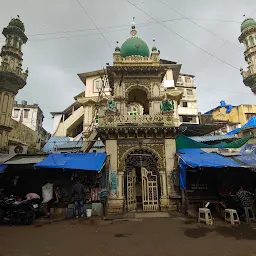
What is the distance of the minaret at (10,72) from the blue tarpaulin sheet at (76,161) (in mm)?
10581

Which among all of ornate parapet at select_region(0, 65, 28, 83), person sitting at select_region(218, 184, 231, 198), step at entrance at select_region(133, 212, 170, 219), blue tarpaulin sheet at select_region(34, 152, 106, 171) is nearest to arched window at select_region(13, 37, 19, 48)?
ornate parapet at select_region(0, 65, 28, 83)

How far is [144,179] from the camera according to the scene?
1412 cm

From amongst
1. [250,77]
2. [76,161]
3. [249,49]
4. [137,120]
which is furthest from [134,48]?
[249,49]

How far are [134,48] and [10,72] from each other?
47.4 ft

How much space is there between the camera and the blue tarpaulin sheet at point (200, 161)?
38.3 feet

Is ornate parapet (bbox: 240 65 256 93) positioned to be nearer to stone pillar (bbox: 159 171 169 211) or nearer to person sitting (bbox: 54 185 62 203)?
stone pillar (bbox: 159 171 169 211)

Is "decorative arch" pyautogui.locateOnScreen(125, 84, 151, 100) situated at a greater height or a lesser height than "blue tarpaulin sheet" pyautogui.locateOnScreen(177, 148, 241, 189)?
greater

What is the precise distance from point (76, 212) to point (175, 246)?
7.01 m

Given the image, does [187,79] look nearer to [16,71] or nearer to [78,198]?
[16,71]

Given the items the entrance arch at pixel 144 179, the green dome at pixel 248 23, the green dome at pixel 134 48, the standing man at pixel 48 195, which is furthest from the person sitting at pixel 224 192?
the green dome at pixel 248 23

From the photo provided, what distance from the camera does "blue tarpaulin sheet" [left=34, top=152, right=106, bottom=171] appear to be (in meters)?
12.1

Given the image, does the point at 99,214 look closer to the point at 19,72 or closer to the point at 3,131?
the point at 3,131

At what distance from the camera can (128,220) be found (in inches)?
430

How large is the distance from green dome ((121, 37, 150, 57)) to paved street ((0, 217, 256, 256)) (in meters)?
14.1
